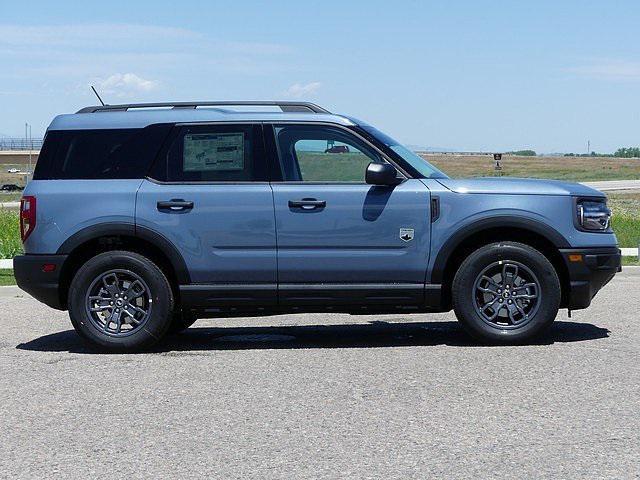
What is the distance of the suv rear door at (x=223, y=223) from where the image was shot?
352 inches

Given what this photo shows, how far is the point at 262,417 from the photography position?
253 inches

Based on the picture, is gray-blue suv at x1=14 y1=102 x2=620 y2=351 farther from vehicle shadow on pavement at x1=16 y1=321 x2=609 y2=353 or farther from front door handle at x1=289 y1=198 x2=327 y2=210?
vehicle shadow on pavement at x1=16 y1=321 x2=609 y2=353

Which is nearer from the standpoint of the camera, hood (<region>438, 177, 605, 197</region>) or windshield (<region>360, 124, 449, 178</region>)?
hood (<region>438, 177, 605, 197</region>)

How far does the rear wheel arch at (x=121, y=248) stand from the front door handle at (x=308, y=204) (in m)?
1.04

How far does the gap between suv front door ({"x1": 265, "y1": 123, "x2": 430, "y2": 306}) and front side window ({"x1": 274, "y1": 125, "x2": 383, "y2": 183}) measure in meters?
0.13

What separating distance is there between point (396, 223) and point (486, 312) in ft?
3.49

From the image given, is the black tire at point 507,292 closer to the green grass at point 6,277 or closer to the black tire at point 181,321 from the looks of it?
the black tire at point 181,321

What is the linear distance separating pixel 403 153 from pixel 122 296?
264 centimetres

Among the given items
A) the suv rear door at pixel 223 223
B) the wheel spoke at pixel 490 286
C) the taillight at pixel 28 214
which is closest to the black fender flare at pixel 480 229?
the wheel spoke at pixel 490 286

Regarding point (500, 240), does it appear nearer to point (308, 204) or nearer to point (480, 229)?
point (480, 229)

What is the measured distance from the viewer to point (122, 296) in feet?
29.9

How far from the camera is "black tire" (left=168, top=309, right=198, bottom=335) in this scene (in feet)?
31.8

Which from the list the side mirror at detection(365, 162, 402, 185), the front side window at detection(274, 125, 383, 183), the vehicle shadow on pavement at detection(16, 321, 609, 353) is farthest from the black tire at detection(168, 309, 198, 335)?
the side mirror at detection(365, 162, 402, 185)

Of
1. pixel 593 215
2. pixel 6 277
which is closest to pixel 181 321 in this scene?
pixel 593 215
